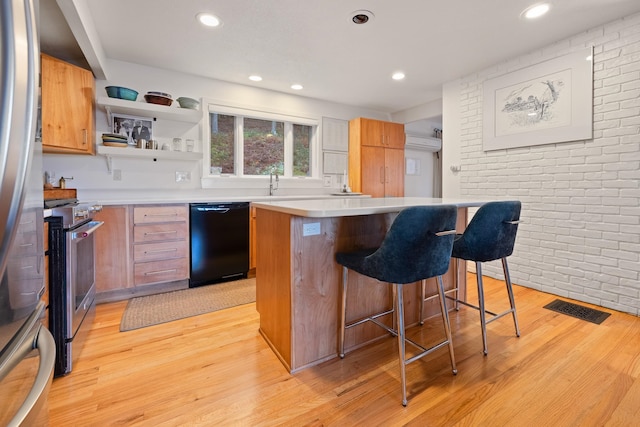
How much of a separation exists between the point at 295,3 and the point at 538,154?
265 centimetres

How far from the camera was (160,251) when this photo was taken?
292 cm

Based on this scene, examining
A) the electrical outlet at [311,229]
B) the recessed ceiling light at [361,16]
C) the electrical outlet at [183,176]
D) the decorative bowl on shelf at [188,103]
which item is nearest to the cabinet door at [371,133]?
the recessed ceiling light at [361,16]

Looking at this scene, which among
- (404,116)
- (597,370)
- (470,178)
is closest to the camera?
(597,370)

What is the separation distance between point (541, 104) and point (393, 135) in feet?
7.41

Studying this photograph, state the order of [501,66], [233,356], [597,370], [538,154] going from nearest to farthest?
1. [597,370]
2. [233,356]
3. [538,154]
4. [501,66]

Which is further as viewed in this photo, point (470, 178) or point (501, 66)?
point (470, 178)

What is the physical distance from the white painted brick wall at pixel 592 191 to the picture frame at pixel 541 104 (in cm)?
7

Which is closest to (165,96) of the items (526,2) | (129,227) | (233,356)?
(129,227)

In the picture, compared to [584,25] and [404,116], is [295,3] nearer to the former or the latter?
[584,25]

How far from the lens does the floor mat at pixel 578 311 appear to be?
2.38 m

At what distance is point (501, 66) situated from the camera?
3279 millimetres

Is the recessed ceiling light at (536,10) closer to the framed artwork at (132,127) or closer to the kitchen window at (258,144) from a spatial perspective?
the kitchen window at (258,144)

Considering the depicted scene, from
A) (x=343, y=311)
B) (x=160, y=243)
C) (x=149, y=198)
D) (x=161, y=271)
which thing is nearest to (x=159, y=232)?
(x=160, y=243)

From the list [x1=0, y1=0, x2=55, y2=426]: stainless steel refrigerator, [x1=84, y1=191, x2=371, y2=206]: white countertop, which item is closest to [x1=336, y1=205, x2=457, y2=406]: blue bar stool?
[x1=0, y1=0, x2=55, y2=426]: stainless steel refrigerator
